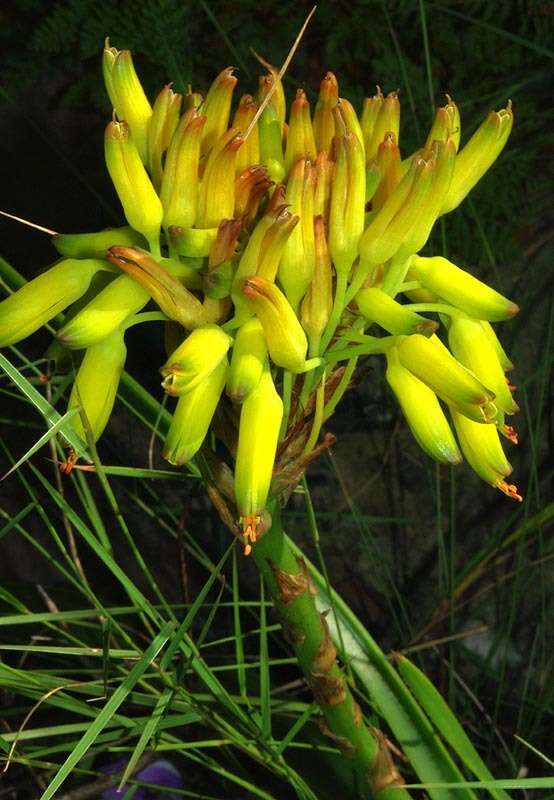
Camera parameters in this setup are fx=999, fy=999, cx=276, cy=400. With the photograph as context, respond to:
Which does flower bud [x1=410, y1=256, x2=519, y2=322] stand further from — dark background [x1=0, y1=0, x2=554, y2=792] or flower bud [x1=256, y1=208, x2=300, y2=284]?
dark background [x1=0, y1=0, x2=554, y2=792]

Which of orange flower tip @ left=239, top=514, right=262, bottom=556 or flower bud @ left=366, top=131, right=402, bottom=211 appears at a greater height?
flower bud @ left=366, top=131, right=402, bottom=211

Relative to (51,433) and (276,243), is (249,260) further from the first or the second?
(51,433)

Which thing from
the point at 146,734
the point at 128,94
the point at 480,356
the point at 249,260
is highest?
the point at 128,94

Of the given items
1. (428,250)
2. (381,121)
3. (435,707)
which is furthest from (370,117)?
(428,250)

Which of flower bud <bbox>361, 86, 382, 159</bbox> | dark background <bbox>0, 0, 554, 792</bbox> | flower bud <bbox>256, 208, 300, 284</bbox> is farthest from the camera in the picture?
dark background <bbox>0, 0, 554, 792</bbox>

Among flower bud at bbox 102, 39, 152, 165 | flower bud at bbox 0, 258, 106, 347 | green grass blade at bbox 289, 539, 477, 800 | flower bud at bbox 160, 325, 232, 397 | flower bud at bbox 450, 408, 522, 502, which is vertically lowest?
green grass blade at bbox 289, 539, 477, 800

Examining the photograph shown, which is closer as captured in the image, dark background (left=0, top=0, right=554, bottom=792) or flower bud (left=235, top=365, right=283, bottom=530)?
flower bud (left=235, top=365, right=283, bottom=530)

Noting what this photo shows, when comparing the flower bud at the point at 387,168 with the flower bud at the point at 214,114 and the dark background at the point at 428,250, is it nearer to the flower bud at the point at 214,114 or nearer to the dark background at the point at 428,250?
the flower bud at the point at 214,114

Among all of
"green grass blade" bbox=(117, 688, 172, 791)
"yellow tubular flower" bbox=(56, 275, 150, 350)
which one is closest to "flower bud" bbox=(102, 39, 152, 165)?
"yellow tubular flower" bbox=(56, 275, 150, 350)

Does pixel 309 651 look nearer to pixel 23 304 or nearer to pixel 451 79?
pixel 23 304
